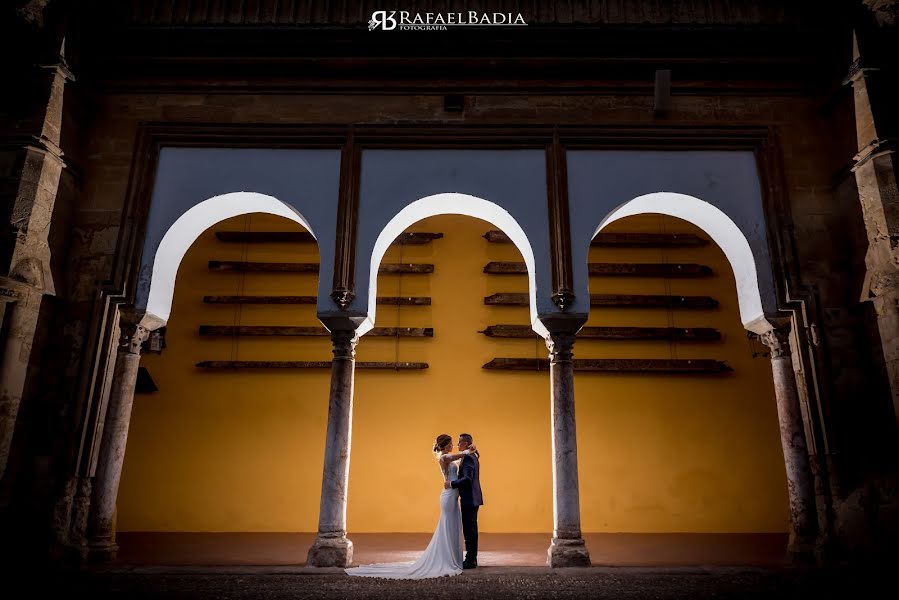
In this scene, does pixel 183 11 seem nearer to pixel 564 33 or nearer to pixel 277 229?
pixel 277 229

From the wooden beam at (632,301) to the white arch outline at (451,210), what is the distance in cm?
221

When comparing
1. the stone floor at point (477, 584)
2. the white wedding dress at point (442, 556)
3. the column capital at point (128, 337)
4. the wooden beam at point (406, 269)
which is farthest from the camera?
the wooden beam at point (406, 269)

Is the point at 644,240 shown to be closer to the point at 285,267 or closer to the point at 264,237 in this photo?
the point at 285,267

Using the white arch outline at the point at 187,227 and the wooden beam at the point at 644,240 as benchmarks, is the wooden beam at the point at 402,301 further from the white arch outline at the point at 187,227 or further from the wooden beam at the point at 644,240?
the white arch outline at the point at 187,227

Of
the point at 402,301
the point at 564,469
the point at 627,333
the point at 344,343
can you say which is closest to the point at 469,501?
the point at 564,469

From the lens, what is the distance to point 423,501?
762 cm

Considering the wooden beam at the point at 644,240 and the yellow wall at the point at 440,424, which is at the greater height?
the wooden beam at the point at 644,240

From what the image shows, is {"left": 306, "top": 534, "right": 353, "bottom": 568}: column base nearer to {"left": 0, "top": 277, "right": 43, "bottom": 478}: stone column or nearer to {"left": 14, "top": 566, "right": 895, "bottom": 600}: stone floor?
{"left": 14, "top": 566, "right": 895, "bottom": 600}: stone floor

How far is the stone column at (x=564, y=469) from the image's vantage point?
4871 millimetres

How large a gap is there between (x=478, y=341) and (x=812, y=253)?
4.06 m

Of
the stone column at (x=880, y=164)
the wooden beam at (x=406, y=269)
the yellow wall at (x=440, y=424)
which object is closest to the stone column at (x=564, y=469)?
the stone column at (x=880, y=164)

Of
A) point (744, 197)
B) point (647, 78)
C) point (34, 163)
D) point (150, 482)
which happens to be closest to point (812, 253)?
point (744, 197)

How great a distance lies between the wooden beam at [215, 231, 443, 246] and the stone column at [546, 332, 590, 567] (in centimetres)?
360

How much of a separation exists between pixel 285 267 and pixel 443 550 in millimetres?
4812
